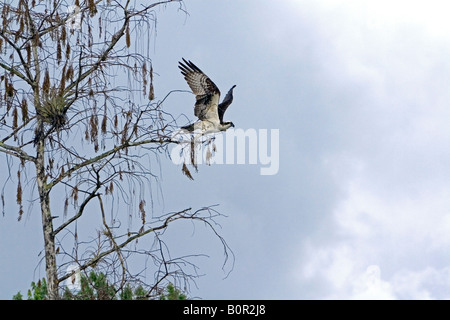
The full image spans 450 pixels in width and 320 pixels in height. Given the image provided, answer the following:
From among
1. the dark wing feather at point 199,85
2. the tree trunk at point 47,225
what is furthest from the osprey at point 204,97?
the tree trunk at point 47,225

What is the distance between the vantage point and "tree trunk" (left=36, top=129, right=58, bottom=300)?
8.09 meters

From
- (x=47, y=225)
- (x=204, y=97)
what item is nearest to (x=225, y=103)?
(x=204, y=97)

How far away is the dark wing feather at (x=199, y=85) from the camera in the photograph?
13305mm

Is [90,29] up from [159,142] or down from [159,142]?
up

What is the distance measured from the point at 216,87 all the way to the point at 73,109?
18.2 feet

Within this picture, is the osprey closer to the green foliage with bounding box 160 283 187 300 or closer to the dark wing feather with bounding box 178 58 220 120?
the dark wing feather with bounding box 178 58 220 120

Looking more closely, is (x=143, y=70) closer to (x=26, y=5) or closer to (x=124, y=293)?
(x=26, y=5)

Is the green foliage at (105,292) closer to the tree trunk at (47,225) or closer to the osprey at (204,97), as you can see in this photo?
the tree trunk at (47,225)

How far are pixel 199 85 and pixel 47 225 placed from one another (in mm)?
5644

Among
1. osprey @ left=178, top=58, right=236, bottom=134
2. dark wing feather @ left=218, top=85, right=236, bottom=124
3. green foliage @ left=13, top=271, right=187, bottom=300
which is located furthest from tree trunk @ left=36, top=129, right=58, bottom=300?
dark wing feather @ left=218, top=85, right=236, bottom=124

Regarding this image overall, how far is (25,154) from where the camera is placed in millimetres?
8367

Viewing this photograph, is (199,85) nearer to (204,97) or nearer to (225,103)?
(204,97)
